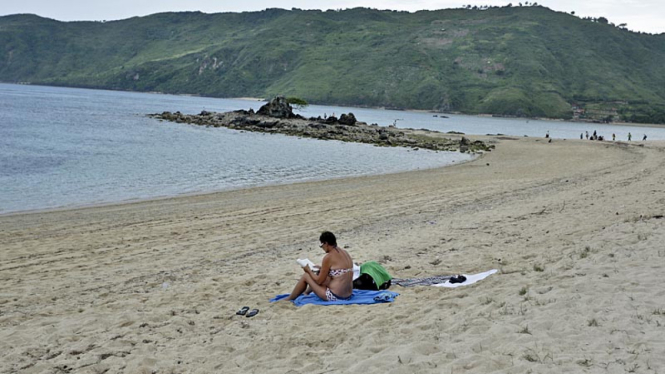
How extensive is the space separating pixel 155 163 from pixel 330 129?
3374cm

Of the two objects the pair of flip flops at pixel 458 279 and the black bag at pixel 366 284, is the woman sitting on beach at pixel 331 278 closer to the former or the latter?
the black bag at pixel 366 284

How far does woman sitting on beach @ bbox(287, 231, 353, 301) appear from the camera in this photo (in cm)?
862

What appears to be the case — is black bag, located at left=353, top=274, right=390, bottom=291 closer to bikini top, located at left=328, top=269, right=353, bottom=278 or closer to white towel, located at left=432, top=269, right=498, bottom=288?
bikini top, located at left=328, top=269, right=353, bottom=278

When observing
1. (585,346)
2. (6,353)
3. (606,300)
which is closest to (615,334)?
(585,346)

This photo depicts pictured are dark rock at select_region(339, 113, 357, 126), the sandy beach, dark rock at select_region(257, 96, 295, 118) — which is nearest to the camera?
the sandy beach

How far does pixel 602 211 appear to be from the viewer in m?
14.5

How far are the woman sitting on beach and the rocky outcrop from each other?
42502 millimetres

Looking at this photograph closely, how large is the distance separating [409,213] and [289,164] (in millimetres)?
19565

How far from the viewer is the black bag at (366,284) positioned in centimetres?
916

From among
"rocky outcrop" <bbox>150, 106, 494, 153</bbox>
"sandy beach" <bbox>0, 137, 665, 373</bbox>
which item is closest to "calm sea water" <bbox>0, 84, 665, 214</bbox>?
"rocky outcrop" <bbox>150, 106, 494, 153</bbox>

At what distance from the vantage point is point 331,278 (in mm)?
8758

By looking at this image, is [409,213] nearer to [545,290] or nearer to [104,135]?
[545,290]

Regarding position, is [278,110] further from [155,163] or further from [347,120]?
[155,163]

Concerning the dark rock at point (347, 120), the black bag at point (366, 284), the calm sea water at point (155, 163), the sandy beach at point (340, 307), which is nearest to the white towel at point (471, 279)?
the sandy beach at point (340, 307)
